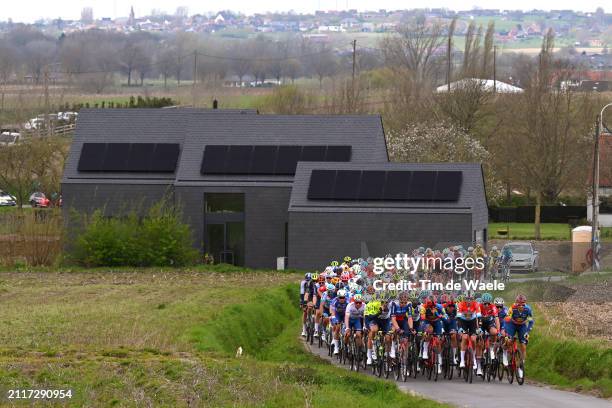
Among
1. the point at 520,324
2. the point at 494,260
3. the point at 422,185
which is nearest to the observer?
the point at 520,324

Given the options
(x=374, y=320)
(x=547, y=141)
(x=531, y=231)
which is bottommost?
(x=531, y=231)

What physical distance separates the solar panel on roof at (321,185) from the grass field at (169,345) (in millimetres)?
5747

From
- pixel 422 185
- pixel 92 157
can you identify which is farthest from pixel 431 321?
pixel 92 157

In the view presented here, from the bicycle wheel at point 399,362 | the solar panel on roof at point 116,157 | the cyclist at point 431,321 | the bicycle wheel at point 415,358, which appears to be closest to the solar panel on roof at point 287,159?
the solar panel on roof at point 116,157

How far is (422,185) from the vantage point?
197 feet

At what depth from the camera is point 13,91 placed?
170625mm

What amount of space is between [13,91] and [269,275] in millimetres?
119475

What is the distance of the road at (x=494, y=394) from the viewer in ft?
91.3

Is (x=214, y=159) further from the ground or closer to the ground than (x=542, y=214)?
further from the ground

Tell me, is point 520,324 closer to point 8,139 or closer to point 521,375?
point 521,375

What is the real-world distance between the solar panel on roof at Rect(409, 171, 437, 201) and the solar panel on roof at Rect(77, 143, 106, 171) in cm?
1483

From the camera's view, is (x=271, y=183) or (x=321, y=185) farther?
(x=271, y=183)

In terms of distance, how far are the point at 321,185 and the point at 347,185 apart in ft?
3.60

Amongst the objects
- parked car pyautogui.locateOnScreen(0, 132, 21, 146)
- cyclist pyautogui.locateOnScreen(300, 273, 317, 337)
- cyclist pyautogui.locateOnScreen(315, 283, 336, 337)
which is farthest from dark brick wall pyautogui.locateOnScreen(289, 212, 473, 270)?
parked car pyautogui.locateOnScreen(0, 132, 21, 146)
